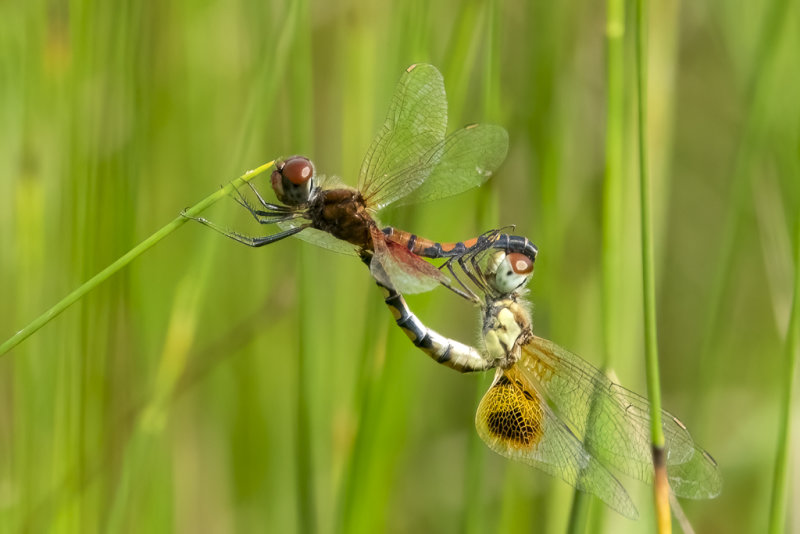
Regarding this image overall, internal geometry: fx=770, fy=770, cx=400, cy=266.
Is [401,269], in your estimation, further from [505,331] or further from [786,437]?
[786,437]

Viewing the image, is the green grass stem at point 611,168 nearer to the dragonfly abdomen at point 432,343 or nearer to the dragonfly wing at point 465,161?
the dragonfly wing at point 465,161

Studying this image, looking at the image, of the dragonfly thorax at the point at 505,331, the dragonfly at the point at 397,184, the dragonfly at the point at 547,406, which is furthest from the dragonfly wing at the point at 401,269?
the dragonfly thorax at the point at 505,331

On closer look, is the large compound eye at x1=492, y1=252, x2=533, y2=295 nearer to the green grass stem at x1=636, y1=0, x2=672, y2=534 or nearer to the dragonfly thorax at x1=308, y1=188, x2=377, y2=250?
the dragonfly thorax at x1=308, y1=188, x2=377, y2=250

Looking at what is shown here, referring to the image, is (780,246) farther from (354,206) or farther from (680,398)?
(354,206)

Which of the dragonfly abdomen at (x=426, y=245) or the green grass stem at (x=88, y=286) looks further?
the dragonfly abdomen at (x=426, y=245)

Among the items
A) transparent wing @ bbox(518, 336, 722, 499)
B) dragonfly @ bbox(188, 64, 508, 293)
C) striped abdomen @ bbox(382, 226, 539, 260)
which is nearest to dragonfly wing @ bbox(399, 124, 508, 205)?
dragonfly @ bbox(188, 64, 508, 293)

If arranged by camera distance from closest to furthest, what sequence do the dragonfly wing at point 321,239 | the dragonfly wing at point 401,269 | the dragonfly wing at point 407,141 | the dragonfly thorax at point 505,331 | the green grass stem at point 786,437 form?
the green grass stem at point 786,437 < the dragonfly wing at point 401,269 < the dragonfly wing at point 407,141 < the dragonfly wing at point 321,239 < the dragonfly thorax at point 505,331
